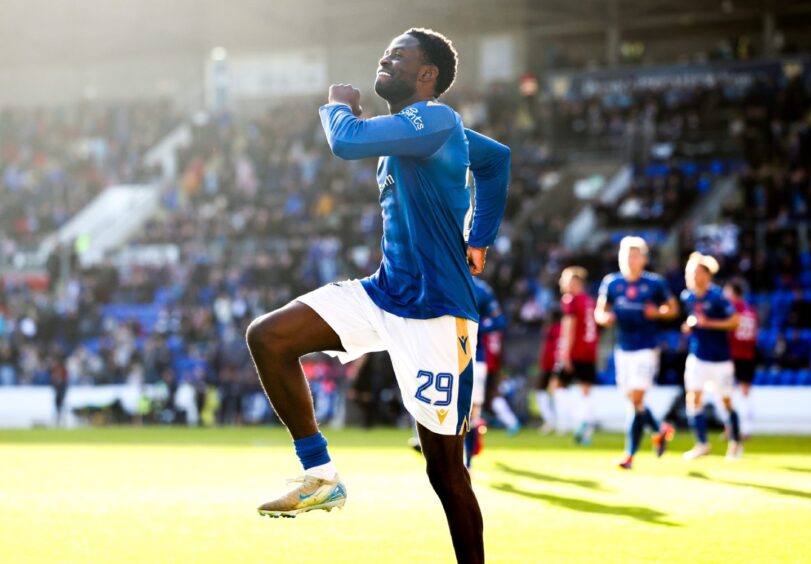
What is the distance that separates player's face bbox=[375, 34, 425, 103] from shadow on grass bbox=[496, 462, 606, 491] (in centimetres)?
609

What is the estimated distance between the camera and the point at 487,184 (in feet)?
20.7

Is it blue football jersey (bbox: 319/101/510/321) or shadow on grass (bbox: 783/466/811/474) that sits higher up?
blue football jersey (bbox: 319/101/510/321)

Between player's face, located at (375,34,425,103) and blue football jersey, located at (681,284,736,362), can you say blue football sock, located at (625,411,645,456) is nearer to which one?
blue football jersey, located at (681,284,736,362)

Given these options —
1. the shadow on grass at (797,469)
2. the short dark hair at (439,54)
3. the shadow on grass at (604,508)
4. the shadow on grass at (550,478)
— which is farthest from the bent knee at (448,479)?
the shadow on grass at (797,469)

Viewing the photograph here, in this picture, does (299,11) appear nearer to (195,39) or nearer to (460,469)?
(195,39)

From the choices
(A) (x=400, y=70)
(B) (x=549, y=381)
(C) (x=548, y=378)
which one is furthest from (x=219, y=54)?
(A) (x=400, y=70)

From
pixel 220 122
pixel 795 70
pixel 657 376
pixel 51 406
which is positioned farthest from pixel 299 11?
pixel 657 376

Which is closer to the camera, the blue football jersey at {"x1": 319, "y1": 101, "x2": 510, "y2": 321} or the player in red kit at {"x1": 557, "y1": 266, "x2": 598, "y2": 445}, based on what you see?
the blue football jersey at {"x1": 319, "y1": 101, "x2": 510, "y2": 321}

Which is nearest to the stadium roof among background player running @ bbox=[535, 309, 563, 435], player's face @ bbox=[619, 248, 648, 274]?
background player running @ bbox=[535, 309, 563, 435]

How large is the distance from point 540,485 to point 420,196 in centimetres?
627

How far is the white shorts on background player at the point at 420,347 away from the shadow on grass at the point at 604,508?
10.8ft

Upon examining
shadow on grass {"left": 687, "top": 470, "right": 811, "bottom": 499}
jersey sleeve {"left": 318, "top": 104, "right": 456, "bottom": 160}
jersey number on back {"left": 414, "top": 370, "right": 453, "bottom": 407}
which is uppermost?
jersey sleeve {"left": 318, "top": 104, "right": 456, "bottom": 160}

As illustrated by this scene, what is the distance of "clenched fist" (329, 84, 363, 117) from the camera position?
5.76 metres

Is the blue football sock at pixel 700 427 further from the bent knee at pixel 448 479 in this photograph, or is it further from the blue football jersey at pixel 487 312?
the bent knee at pixel 448 479
